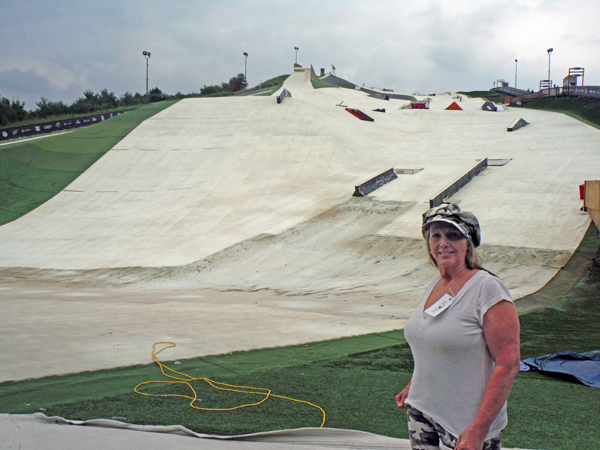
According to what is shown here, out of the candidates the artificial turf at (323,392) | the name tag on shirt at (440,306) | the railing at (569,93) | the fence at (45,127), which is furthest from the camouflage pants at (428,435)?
the railing at (569,93)

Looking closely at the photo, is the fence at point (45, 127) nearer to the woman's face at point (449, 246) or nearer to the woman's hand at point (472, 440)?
the woman's face at point (449, 246)

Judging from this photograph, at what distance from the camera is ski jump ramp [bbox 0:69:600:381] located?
7.16 meters

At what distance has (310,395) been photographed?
4438mm

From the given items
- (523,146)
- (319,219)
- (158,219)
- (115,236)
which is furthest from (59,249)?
(523,146)

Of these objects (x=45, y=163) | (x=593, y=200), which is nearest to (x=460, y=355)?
(x=593, y=200)

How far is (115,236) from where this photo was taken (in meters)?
Answer: 16.4

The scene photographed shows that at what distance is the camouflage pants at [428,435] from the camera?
1952 millimetres

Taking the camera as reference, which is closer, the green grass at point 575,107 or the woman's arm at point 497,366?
the woman's arm at point 497,366

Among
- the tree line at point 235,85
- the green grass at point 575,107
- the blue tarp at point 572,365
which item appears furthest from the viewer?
the tree line at point 235,85

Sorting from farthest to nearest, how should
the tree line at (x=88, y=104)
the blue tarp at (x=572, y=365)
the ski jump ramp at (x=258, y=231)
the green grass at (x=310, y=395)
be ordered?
the tree line at (x=88, y=104)
the ski jump ramp at (x=258, y=231)
the blue tarp at (x=572, y=365)
the green grass at (x=310, y=395)

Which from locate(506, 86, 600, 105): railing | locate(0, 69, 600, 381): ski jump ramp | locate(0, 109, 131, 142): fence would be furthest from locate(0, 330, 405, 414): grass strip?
locate(506, 86, 600, 105): railing

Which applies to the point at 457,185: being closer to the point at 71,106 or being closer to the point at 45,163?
the point at 45,163

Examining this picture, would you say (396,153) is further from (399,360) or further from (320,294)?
(399,360)

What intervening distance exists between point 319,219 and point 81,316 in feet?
31.6
